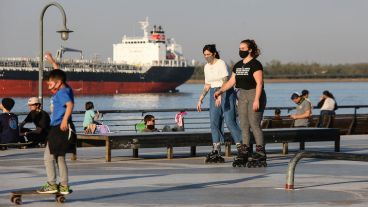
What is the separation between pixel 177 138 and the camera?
13.8 metres

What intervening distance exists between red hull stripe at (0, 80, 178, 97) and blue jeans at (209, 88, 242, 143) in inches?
3547

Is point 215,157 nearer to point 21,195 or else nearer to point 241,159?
point 241,159

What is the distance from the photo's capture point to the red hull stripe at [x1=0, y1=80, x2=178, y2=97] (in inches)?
4584

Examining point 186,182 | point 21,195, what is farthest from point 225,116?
point 21,195

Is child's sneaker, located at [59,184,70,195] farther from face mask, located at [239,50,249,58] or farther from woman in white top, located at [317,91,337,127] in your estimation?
woman in white top, located at [317,91,337,127]

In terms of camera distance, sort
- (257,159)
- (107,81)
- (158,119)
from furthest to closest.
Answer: (107,81)
(158,119)
(257,159)

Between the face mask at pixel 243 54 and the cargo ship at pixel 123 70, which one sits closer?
the face mask at pixel 243 54

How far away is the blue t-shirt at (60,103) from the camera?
9.03m

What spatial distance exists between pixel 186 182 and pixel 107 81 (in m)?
119

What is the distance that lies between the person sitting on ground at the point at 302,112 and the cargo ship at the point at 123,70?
326ft

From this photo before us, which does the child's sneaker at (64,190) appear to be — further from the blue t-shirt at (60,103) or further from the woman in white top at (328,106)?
the woman in white top at (328,106)

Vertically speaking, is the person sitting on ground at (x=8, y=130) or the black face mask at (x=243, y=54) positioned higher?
the black face mask at (x=243, y=54)

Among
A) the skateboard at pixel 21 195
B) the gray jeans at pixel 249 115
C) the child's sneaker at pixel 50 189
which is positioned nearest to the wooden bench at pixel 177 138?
the gray jeans at pixel 249 115

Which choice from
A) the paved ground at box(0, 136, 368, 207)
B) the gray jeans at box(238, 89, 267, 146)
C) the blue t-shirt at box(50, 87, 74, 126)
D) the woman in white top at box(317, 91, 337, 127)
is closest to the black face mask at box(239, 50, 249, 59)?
the gray jeans at box(238, 89, 267, 146)
